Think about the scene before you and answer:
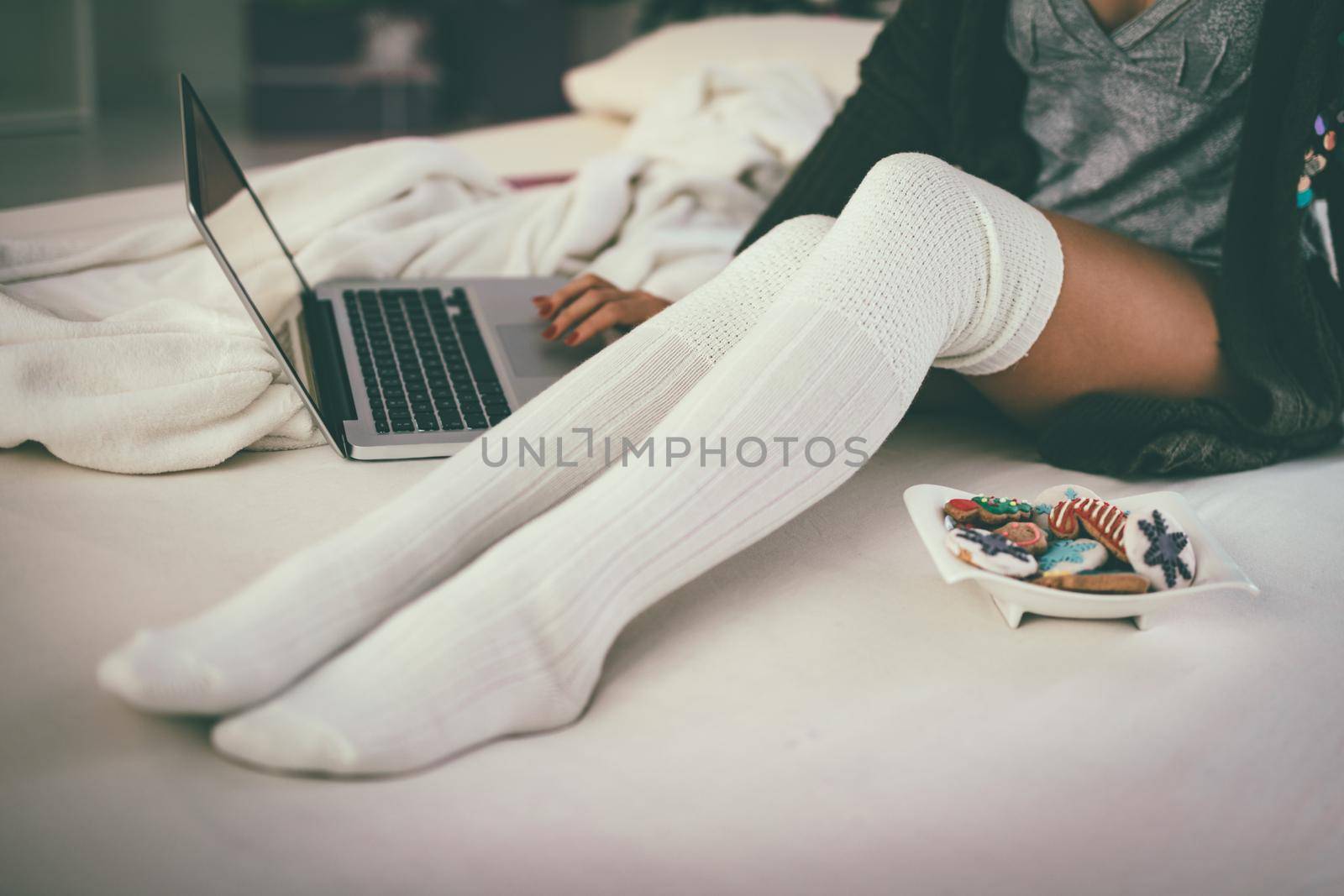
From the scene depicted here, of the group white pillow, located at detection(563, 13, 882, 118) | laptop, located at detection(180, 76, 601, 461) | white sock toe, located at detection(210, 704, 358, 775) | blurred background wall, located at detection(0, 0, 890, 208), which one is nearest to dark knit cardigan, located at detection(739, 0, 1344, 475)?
laptop, located at detection(180, 76, 601, 461)

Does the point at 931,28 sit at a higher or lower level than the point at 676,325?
higher

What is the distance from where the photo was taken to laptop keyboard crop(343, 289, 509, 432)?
960 millimetres

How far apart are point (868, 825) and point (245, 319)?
709mm

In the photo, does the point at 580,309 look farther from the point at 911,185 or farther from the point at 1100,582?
the point at 1100,582

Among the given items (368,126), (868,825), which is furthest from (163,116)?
(868,825)

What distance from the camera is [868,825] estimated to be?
1.90 ft

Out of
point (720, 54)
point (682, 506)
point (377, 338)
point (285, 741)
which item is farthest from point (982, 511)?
point (720, 54)

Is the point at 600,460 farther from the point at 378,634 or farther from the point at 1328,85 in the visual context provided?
the point at 1328,85

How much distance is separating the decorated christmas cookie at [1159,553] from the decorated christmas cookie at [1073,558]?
0.06ft

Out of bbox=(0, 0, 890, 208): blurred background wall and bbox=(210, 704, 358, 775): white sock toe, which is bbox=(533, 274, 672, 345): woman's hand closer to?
bbox=(210, 704, 358, 775): white sock toe

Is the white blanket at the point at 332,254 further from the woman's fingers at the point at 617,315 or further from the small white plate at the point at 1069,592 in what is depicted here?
the small white plate at the point at 1069,592

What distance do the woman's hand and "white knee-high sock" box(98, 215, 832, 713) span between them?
6.7 inches

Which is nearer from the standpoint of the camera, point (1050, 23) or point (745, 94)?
point (1050, 23)

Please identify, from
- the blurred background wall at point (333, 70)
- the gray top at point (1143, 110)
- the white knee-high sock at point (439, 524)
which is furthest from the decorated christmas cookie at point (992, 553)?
the blurred background wall at point (333, 70)
